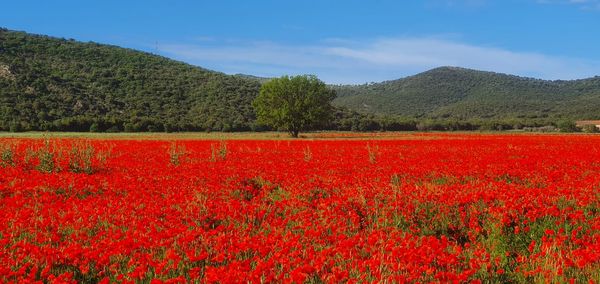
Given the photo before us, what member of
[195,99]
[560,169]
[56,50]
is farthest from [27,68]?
[560,169]

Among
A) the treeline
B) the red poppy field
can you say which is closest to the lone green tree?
the treeline

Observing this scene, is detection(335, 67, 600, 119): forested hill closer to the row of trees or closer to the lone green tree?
the row of trees

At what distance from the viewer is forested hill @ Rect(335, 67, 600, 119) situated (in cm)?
12650

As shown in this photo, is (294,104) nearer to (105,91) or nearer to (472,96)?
(105,91)

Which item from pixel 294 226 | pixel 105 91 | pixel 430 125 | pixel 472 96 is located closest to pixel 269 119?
pixel 430 125

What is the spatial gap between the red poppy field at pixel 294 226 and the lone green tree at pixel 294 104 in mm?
41839

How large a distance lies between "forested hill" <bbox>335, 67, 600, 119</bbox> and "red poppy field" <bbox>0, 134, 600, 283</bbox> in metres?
112

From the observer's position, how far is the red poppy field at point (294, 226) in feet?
17.3

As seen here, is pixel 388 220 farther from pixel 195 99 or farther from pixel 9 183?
pixel 195 99

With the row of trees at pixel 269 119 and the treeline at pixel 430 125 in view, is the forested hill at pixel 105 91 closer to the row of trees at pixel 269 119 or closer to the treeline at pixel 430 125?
the row of trees at pixel 269 119

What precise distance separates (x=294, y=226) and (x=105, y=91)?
76.7 metres

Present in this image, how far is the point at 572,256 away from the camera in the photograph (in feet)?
19.5

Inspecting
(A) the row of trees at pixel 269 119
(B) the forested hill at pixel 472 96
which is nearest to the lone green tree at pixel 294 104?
(A) the row of trees at pixel 269 119

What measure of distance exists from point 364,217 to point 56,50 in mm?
99591
